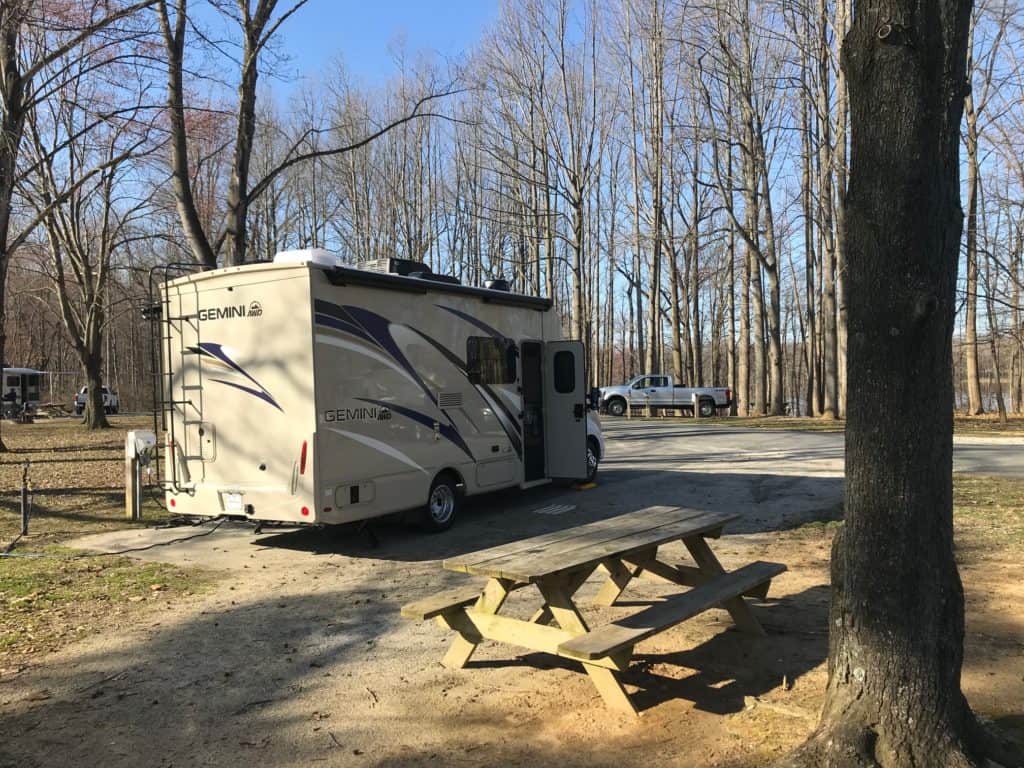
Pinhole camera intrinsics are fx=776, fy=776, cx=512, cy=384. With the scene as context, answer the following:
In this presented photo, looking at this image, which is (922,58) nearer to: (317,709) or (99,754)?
(317,709)

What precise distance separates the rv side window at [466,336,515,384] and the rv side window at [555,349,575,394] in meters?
0.86

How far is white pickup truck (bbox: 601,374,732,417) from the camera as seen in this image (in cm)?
3045

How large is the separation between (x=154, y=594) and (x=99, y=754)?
285 cm

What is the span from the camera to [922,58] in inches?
115

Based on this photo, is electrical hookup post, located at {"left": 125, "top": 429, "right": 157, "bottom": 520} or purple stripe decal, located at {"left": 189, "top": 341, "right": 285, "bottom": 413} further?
electrical hookup post, located at {"left": 125, "top": 429, "right": 157, "bottom": 520}

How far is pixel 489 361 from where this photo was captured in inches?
375

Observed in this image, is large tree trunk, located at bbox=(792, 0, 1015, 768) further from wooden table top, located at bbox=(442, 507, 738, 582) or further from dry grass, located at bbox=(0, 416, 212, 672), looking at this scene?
dry grass, located at bbox=(0, 416, 212, 672)

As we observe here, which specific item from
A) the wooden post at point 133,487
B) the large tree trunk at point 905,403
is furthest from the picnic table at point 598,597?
the wooden post at point 133,487

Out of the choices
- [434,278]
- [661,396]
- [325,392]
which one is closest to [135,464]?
[325,392]

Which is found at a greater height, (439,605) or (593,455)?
→ (593,455)

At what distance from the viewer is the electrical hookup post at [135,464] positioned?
931 centimetres

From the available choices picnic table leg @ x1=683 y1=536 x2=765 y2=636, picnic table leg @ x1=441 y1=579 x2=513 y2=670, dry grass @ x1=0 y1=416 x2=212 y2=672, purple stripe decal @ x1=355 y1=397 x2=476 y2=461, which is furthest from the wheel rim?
picnic table leg @ x1=441 y1=579 x2=513 y2=670

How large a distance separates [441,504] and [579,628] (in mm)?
4872

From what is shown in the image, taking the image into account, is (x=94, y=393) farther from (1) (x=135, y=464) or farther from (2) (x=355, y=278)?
(2) (x=355, y=278)
